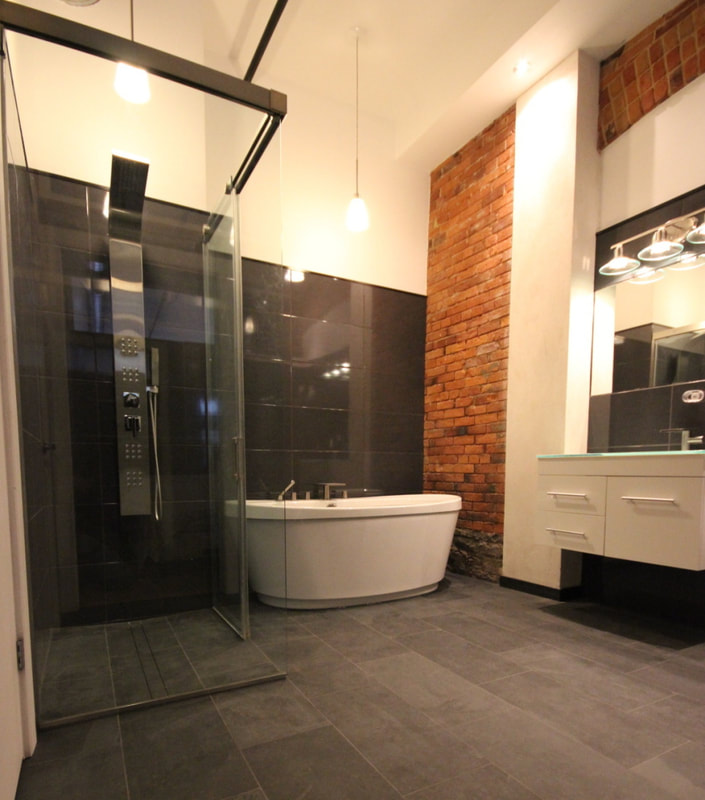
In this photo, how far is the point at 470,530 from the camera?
3266 mm

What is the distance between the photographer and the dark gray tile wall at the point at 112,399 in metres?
1.93

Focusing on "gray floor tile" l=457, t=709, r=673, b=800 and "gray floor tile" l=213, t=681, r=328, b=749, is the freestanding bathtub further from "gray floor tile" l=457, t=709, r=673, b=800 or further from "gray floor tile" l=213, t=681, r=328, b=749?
"gray floor tile" l=457, t=709, r=673, b=800

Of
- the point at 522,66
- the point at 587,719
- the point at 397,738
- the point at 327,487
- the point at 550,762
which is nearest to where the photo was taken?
the point at 550,762

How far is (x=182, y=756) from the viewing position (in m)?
1.24

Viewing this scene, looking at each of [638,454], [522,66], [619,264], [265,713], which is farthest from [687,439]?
[522,66]

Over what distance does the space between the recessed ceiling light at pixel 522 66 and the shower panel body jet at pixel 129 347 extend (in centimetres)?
234

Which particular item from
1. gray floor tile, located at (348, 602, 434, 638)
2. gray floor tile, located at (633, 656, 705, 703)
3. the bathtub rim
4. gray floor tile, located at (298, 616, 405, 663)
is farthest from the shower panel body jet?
gray floor tile, located at (633, 656, 705, 703)

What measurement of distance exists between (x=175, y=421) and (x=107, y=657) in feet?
3.76

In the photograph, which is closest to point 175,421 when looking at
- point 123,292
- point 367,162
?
point 123,292

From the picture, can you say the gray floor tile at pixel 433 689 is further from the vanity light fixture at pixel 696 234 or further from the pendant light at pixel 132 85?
the pendant light at pixel 132 85

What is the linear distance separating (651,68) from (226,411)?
9.82 ft

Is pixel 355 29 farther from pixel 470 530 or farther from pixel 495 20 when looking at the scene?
pixel 470 530

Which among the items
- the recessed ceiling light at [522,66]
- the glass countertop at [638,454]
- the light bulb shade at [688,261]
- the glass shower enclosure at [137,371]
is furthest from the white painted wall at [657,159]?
the glass shower enclosure at [137,371]

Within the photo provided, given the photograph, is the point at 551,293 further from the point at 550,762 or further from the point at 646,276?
the point at 550,762
